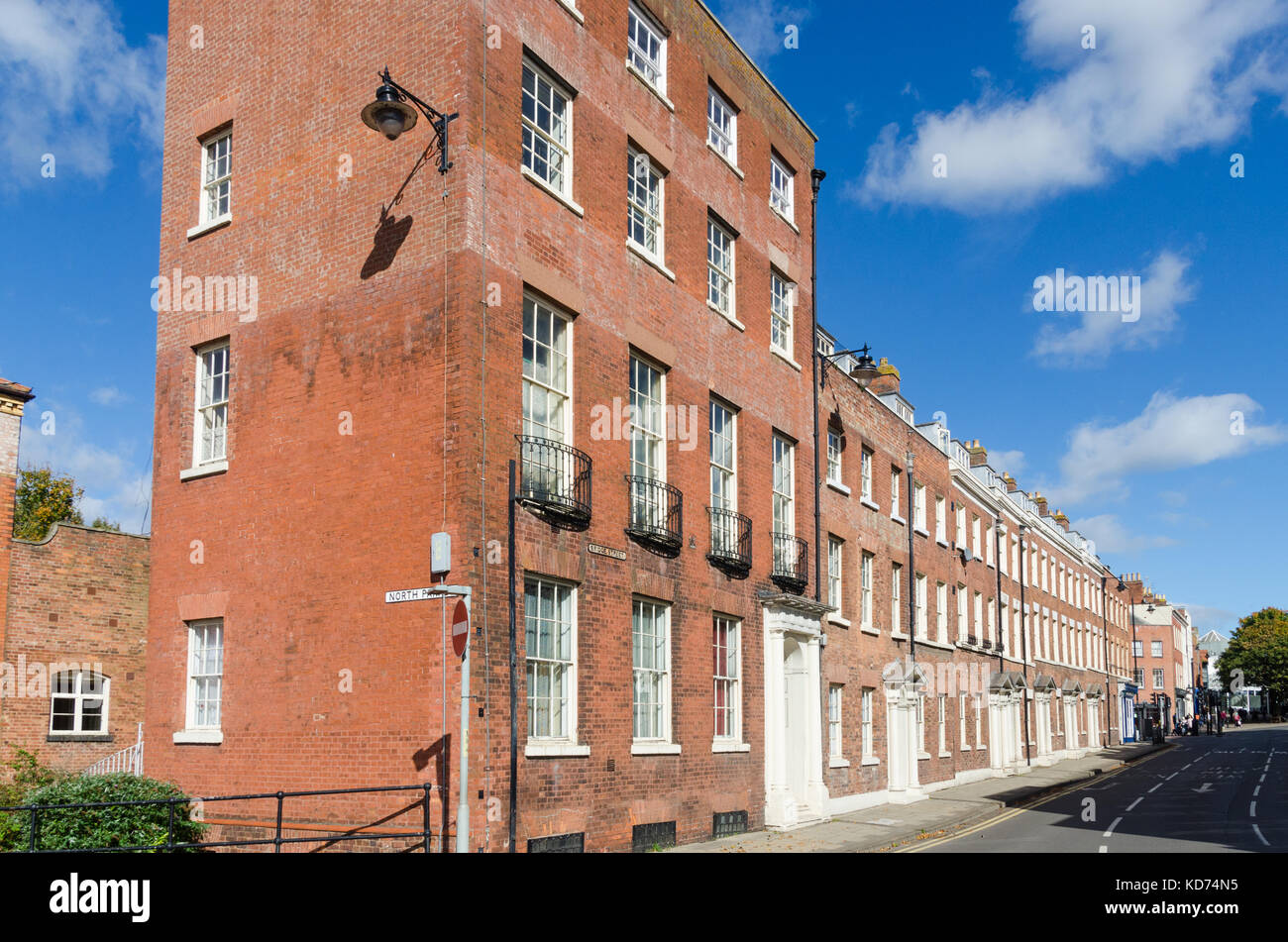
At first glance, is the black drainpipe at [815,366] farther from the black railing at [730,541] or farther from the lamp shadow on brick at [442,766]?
the lamp shadow on brick at [442,766]

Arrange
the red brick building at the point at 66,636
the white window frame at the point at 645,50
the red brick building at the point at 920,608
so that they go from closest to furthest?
1. the red brick building at the point at 66,636
2. the white window frame at the point at 645,50
3. the red brick building at the point at 920,608

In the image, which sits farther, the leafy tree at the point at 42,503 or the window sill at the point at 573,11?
the leafy tree at the point at 42,503

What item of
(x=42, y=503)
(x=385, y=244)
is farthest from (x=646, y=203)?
(x=42, y=503)

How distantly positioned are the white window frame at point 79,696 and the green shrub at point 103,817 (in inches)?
172

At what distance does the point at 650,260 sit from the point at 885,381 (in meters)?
16.8

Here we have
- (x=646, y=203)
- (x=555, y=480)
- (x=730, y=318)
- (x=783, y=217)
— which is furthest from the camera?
(x=783, y=217)

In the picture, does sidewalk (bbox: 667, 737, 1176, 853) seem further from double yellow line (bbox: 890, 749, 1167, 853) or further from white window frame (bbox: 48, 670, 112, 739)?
white window frame (bbox: 48, 670, 112, 739)

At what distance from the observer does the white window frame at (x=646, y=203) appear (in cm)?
1889

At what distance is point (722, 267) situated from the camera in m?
22.1

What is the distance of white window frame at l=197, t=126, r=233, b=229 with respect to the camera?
18.1m

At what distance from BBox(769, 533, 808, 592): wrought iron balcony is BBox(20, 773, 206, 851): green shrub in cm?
1203

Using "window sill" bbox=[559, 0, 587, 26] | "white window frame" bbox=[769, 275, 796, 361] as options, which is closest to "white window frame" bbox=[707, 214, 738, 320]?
"white window frame" bbox=[769, 275, 796, 361]

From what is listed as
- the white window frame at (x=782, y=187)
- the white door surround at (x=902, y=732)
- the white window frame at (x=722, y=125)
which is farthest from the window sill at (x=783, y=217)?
the white door surround at (x=902, y=732)

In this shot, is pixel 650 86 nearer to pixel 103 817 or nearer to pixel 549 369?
pixel 549 369
